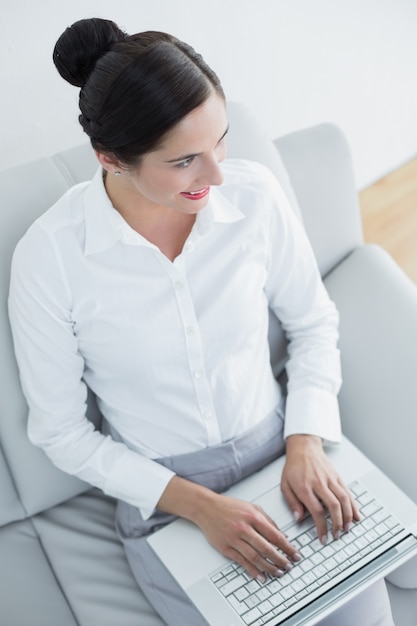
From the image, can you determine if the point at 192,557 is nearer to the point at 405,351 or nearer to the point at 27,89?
the point at 405,351

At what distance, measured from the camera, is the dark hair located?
80 cm

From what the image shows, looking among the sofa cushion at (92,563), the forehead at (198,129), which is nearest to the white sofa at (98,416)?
the sofa cushion at (92,563)

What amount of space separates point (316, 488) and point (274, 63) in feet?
3.00

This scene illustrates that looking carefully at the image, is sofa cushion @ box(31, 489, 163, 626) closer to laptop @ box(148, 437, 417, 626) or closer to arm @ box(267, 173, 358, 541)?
laptop @ box(148, 437, 417, 626)

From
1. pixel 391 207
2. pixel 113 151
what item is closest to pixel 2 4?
pixel 113 151

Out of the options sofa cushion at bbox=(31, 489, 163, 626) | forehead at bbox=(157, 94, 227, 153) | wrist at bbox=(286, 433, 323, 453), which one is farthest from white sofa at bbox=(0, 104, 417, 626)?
forehead at bbox=(157, 94, 227, 153)

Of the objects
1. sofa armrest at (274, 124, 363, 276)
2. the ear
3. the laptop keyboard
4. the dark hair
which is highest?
the dark hair

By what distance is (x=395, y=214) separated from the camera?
198 centimetres

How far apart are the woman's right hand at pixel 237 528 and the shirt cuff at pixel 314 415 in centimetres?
15

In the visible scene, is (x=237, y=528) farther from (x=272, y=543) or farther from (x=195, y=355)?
(x=195, y=355)

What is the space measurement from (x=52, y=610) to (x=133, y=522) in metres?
0.17

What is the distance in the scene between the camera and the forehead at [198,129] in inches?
32.9

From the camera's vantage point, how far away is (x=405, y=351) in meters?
1.20

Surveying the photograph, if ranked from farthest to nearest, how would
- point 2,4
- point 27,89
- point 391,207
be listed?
1. point 391,207
2. point 27,89
3. point 2,4
